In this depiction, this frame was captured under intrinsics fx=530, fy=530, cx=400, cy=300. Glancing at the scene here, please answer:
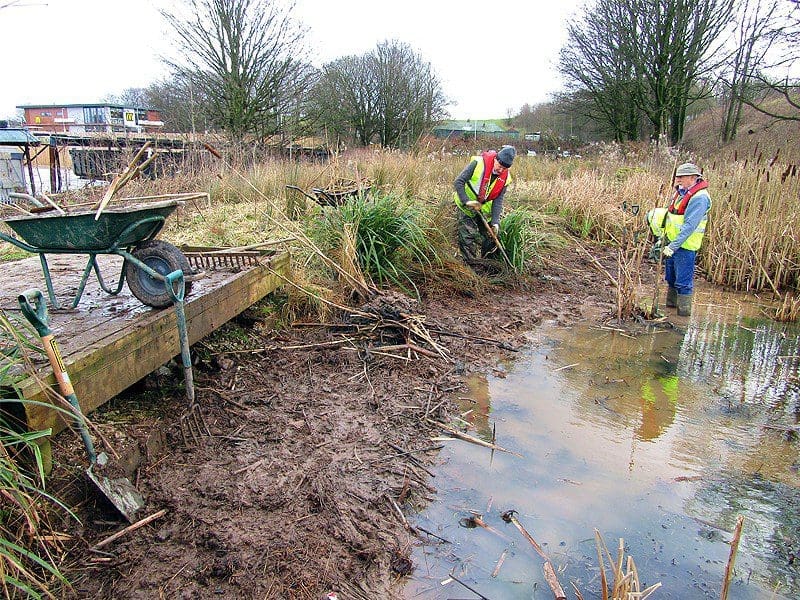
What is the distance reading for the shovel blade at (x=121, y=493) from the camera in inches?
99.0

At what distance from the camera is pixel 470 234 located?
7.34 m

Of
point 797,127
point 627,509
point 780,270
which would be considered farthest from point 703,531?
point 797,127

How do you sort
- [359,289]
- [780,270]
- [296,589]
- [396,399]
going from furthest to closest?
[780,270] → [359,289] → [396,399] → [296,589]

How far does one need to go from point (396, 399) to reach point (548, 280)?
440 centimetres

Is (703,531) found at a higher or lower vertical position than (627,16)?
lower

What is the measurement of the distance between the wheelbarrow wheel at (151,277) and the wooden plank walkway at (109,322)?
0.09 m

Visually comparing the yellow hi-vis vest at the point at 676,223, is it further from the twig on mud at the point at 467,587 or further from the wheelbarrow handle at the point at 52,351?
the wheelbarrow handle at the point at 52,351

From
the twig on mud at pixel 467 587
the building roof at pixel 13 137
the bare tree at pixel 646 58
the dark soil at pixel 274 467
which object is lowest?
the twig on mud at pixel 467 587

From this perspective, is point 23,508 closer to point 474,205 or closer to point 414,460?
point 414,460

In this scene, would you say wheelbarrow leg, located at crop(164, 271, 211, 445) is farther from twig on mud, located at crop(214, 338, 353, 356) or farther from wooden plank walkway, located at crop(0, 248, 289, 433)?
twig on mud, located at crop(214, 338, 353, 356)

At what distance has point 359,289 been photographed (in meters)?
5.31

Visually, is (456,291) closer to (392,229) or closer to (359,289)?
(392,229)

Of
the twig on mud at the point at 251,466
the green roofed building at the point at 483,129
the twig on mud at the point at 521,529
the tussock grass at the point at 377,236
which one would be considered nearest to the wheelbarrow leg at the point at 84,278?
the twig on mud at the point at 251,466

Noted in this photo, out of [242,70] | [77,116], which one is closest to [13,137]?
[242,70]
